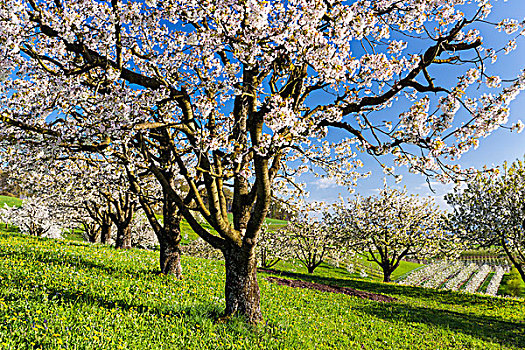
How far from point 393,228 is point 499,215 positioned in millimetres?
9904

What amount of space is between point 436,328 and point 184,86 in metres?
14.3

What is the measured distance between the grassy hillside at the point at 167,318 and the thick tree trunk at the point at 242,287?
0.36 m

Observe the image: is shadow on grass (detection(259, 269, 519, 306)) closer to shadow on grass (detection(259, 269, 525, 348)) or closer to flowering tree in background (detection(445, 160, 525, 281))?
shadow on grass (detection(259, 269, 525, 348))

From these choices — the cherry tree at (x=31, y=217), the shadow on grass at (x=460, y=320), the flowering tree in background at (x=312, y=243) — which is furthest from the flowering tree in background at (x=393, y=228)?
the cherry tree at (x=31, y=217)

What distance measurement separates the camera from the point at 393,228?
30.0 metres

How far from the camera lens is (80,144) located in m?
7.02

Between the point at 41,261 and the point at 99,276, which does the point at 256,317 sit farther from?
the point at 41,261

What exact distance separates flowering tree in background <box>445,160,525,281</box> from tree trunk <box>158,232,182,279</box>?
19.5m

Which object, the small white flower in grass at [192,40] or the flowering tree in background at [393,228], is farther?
the flowering tree in background at [393,228]

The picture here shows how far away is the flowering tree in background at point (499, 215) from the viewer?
66.5ft

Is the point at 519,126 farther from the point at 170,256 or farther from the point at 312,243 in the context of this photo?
the point at 312,243

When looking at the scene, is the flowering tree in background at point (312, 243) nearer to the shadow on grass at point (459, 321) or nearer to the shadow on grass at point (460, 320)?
the shadow on grass at point (460, 320)

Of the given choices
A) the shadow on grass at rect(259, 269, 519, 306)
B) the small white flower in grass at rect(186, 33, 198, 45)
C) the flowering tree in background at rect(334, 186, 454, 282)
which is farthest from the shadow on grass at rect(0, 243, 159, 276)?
the flowering tree in background at rect(334, 186, 454, 282)

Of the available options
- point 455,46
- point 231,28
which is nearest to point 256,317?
point 231,28
